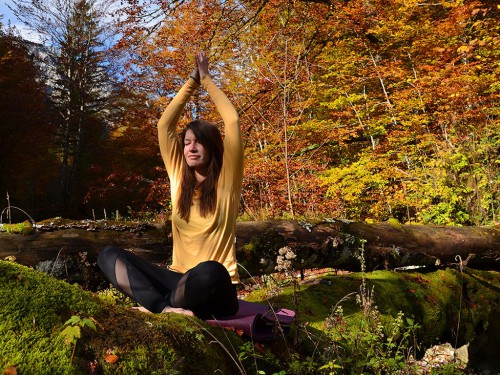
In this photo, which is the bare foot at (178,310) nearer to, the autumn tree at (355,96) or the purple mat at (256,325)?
the purple mat at (256,325)

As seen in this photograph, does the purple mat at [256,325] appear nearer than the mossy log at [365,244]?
Yes

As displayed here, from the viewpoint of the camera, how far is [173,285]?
2.61 m

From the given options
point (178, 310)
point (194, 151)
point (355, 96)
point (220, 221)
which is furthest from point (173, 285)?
point (355, 96)

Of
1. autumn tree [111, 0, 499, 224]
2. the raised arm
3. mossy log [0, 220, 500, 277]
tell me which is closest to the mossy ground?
the raised arm

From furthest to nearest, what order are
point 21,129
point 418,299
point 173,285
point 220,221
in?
point 21,129, point 418,299, point 220,221, point 173,285

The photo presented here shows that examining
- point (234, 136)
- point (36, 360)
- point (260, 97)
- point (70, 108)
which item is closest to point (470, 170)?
point (260, 97)

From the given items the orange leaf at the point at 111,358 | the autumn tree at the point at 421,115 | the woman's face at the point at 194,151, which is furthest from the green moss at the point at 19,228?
the autumn tree at the point at 421,115

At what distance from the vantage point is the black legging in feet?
7.28

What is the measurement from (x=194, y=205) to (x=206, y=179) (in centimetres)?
19

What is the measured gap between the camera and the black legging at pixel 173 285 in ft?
7.28

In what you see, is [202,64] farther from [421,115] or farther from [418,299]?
[421,115]

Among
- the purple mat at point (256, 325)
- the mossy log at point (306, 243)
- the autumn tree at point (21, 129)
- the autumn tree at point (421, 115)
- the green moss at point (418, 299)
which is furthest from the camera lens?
the autumn tree at point (21, 129)

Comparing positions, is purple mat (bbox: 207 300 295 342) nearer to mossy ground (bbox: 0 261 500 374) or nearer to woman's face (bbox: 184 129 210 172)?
mossy ground (bbox: 0 261 500 374)

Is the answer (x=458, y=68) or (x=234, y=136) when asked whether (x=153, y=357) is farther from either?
(x=458, y=68)
